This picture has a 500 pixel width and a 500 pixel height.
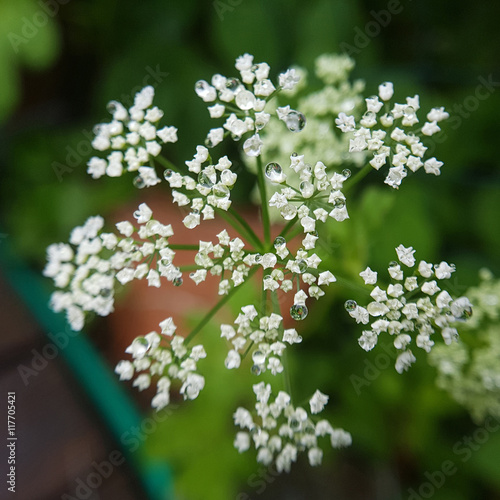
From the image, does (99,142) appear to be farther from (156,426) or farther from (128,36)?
(128,36)

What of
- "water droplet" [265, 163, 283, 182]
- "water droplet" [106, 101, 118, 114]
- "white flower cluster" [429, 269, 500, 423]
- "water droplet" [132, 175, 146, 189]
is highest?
"water droplet" [106, 101, 118, 114]

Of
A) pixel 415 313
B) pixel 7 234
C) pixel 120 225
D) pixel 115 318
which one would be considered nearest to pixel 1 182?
pixel 7 234

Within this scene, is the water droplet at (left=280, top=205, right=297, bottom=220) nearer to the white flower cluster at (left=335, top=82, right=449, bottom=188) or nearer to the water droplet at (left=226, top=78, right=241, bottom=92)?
the white flower cluster at (left=335, top=82, right=449, bottom=188)

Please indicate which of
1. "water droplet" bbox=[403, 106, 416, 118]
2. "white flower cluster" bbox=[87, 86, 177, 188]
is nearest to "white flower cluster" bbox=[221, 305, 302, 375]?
"white flower cluster" bbox=[87, 86, 177, 188]

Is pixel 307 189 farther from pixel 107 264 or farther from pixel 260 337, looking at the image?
pixel 107 264

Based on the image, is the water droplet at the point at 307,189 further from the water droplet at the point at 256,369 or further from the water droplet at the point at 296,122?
the water droplet at the point at 256,369

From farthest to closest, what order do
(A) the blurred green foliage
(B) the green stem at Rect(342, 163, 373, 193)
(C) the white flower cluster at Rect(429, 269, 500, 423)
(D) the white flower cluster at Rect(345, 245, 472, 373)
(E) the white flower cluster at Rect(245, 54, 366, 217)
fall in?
1. (A) the blurred green foliage
2. (E) the white flower cluster at Rect(245, 54, 366, 217)
3. (C) the white flower cluster at Rect(429, 269, 500, 423)
4. (B) the green stem at Rect(342, 163, 373, 193)
5. (D) the white flower cluster at Rect(345, 245, 472, 373)
